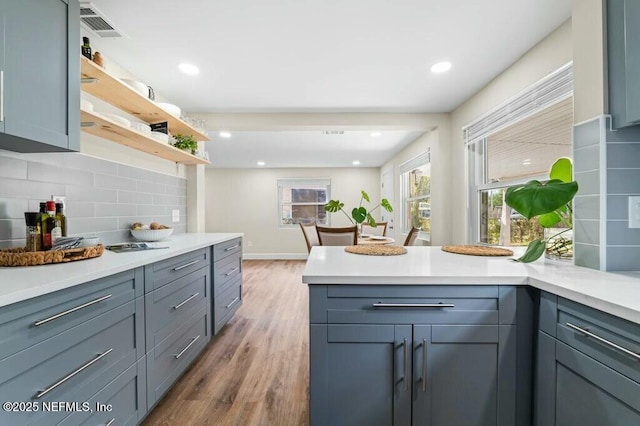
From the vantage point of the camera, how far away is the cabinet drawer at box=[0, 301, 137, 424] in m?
0.82

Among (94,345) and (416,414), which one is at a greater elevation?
(94,345)

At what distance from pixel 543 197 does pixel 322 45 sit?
165 centimetres

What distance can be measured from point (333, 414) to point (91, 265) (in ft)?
3.92

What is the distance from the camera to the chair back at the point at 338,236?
3.00 m

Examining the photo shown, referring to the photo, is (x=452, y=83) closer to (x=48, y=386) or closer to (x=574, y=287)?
(x=574, y=287)

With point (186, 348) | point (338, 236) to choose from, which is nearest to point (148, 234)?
point (186, 348)

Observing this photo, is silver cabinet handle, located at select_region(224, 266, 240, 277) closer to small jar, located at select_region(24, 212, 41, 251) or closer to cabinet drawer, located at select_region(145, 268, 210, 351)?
cabinet drawer, located at select_region(145, 268, 210, 351)

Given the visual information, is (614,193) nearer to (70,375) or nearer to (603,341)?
(603,341)

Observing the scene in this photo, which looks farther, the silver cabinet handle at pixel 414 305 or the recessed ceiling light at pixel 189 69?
the recessed ceiling light at pixel 189 69

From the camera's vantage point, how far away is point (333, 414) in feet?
3.52

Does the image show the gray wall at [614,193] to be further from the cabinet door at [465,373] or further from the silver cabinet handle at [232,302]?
the silver cabinet handle at [232,302]

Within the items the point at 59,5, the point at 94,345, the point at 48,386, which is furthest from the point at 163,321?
the point at 59,5

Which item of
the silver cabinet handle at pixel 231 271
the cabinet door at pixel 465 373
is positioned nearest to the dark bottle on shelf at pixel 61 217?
the silver cabinet handle at pixel 231 271

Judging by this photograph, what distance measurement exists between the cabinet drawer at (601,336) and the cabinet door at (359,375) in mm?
516
